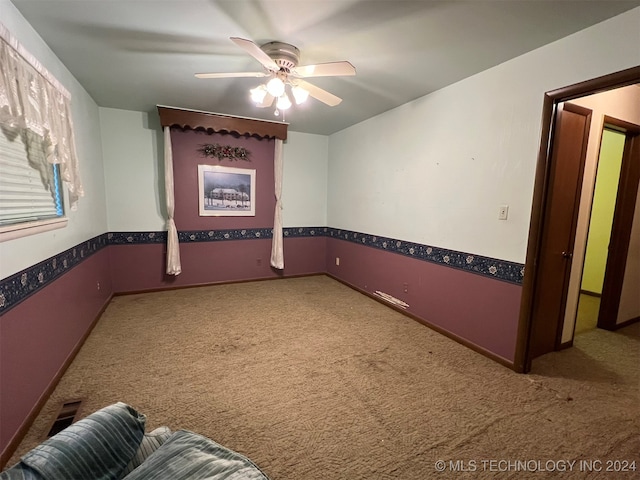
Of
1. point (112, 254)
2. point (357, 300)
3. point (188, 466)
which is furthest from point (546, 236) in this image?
point (112, 254)

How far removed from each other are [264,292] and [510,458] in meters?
3.06

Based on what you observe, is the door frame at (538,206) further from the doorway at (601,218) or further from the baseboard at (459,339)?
the doorway at (601,218)

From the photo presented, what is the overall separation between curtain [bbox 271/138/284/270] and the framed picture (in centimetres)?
33

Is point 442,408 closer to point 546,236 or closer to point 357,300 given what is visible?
point 546,236

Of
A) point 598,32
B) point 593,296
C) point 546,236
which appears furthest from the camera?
point 593,296

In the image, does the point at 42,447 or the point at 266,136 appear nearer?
the point at 42,447

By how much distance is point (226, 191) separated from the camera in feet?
13.4

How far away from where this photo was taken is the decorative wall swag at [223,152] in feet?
12.8

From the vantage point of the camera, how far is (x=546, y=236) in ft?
6.89

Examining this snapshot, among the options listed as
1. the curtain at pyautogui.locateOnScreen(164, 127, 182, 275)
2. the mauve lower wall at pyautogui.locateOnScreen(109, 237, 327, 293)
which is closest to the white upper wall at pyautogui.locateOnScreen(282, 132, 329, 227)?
the mauve lower wall at pyautogui.locateOnScreen(109, 237, 327, 293)

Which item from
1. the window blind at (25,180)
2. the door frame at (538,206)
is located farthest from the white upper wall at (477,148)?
the window blind at (25,180)

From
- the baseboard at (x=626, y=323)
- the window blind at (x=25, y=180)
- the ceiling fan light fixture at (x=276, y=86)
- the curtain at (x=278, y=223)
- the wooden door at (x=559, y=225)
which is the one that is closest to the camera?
the window blind at (x=25, y=180)

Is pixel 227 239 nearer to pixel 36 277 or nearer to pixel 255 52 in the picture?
pixel 36 277

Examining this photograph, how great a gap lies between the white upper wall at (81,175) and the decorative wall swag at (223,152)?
1159 millimetres
